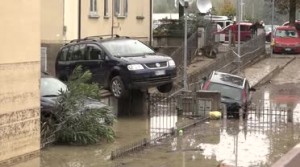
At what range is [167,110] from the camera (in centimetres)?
2067

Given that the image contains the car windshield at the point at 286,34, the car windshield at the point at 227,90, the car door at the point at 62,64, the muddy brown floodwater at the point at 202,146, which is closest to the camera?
the muddy brown floodwater at the point at 202,146

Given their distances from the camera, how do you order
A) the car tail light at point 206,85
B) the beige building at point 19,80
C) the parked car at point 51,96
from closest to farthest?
1. the beige building at point 19,80
2. the parked car at point 51,96
3. the car tail light at point 206,85

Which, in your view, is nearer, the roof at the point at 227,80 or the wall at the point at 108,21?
the roof at the point at 227,80

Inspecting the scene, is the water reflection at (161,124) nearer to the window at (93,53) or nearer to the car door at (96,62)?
the car door at (96,62)

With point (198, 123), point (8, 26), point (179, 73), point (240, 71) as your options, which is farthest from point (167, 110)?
point (240, 71)

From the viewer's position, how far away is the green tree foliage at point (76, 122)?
46.9ft

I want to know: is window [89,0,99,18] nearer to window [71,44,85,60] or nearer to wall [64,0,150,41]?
wall [64,0,150,41]

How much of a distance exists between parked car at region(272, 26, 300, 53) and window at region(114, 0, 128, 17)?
43.7 ft

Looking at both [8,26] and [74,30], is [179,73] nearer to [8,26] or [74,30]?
[74,30]

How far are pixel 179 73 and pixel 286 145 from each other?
12016mm

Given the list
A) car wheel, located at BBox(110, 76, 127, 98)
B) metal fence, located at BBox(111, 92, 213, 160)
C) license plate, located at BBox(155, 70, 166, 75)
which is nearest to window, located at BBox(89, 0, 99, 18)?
metal fence, located at BBox(111, 92, 213, 160)

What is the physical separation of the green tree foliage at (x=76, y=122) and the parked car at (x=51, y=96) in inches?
6.3

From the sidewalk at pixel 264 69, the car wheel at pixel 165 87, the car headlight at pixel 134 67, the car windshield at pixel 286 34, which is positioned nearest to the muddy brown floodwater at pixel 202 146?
the car wheel at pixel 165 87

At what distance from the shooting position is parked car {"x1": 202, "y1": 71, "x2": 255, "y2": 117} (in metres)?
20.3
